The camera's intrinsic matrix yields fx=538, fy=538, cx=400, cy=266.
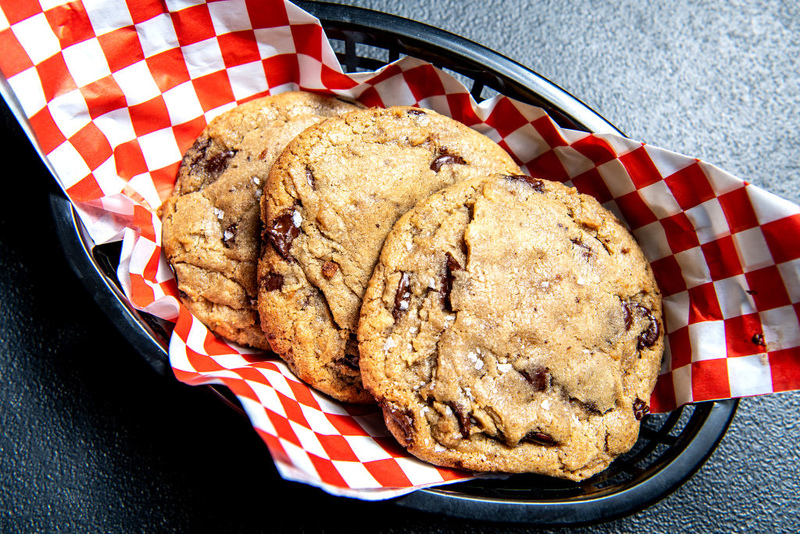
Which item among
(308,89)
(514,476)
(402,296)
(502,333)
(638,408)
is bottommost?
(514,476)

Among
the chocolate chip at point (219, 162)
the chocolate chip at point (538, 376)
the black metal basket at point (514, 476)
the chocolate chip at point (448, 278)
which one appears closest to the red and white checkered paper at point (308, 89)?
the black metal basket at point (514, 476)

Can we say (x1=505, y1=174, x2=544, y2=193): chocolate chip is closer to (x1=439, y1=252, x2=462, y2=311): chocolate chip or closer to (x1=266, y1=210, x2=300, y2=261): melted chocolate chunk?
(x1=439, y1=252, x2=462, y2=311): chocolate chip

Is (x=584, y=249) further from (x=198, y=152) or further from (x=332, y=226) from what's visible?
(x=198, y=152)

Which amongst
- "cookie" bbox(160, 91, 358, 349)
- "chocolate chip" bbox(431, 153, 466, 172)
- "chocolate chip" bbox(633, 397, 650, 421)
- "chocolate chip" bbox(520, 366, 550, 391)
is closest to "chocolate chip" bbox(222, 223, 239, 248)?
"cookie" bbox(160, 91, 358, 349)

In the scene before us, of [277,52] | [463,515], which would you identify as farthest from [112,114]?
[463,515]

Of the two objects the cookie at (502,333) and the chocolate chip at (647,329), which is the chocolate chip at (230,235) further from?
the chocolate chip at (647,329)

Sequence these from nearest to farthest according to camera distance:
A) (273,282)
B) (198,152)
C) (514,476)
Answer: (273,282), (514,476), (198,152)

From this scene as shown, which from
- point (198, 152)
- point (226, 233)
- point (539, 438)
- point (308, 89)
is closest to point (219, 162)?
point (198, 152)
